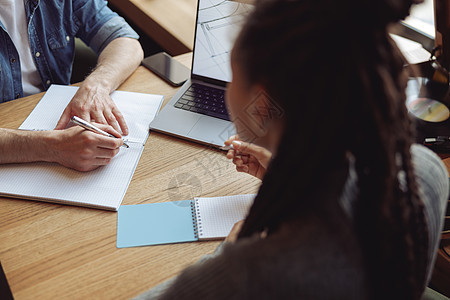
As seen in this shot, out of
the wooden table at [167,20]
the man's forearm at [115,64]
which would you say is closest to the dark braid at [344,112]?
the man's forearm at [115,64]

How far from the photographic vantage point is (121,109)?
103 cm

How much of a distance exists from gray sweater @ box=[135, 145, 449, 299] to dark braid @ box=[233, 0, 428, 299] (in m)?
0.02

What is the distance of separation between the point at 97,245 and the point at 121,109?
0.43 m

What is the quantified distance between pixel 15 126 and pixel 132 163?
0.35 meters

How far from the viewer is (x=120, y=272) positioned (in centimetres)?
68

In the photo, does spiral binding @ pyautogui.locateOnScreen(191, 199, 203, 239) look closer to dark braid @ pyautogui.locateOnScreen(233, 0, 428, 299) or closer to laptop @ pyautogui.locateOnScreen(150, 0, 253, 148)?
laptop @ pyautogui.locateOnScreen(150, 0, 253, 148)

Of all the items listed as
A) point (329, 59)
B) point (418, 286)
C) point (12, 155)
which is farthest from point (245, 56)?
point (12, 155)

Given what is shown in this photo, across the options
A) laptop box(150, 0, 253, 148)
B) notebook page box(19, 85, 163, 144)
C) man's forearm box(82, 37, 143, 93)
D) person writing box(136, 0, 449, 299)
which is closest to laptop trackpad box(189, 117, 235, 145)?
laptop box(150, 0, 253, 148)

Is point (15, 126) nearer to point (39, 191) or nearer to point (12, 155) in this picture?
point (12, 155)

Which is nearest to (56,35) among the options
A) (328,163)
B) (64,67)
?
(64,67)

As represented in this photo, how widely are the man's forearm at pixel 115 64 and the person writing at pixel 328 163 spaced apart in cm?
69

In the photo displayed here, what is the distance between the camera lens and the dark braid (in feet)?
1.20

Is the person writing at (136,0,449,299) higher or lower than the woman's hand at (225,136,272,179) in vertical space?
higher

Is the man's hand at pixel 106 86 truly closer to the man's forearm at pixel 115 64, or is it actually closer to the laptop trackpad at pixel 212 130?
the man's forearm at pixel 115 64
